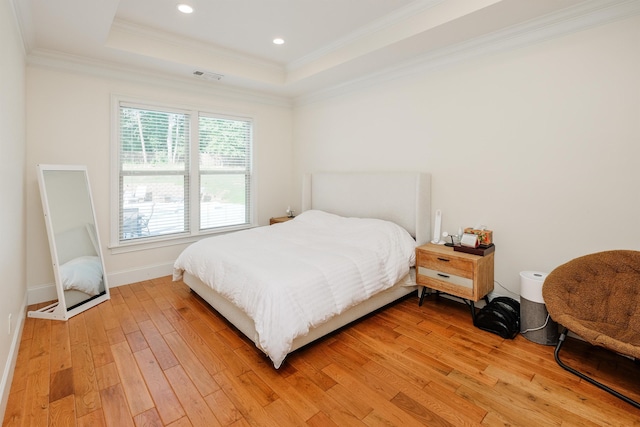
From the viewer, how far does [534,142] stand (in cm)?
277

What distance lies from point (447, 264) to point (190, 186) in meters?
3.37

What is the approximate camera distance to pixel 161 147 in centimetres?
407

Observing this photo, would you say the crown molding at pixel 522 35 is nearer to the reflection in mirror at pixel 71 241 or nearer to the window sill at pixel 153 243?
the window sill at pixel 153 243

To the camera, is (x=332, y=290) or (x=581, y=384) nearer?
(x=581, y=384)

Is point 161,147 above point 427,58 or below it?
below

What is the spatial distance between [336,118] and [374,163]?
0.98 meters

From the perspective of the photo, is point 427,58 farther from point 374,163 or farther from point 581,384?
point 581,384

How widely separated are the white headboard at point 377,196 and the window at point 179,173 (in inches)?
44.1

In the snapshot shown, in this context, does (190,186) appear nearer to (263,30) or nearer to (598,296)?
(263,30)

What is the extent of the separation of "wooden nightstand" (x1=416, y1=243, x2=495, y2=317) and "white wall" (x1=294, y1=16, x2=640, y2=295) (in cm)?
31

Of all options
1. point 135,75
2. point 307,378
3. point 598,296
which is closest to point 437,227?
point 598,296

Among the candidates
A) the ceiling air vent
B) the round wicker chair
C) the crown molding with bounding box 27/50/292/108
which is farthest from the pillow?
the round wicker chair

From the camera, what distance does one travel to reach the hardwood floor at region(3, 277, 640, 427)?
1774mm

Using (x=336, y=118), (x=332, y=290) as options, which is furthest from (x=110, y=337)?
(x=336, y=118)
